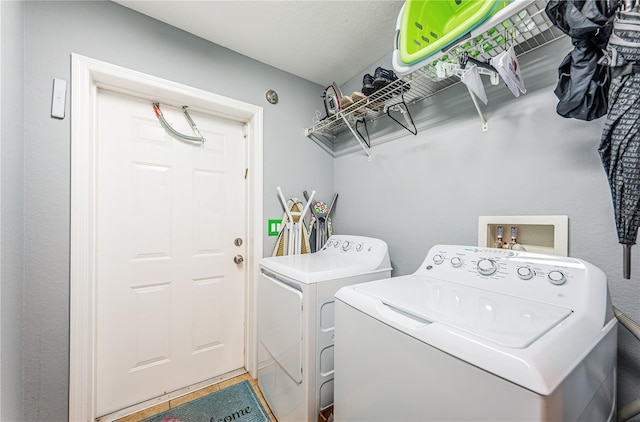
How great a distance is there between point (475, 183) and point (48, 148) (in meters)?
2.31

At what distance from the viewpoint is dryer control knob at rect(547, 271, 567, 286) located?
0.89 m

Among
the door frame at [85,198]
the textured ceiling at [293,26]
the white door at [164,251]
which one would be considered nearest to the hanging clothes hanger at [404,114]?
the textured ceiling at [293,26]

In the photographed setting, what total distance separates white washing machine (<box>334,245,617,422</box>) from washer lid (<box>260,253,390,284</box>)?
283mm

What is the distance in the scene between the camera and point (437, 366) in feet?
2.24

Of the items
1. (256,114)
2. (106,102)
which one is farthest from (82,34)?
(256,114)

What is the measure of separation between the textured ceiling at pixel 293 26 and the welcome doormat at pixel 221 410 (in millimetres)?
2521

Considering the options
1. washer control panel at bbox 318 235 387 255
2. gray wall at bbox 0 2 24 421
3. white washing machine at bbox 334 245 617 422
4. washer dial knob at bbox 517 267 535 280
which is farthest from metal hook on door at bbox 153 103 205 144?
washer dial knob at bbox 517 267 535 280

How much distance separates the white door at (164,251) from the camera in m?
1.58

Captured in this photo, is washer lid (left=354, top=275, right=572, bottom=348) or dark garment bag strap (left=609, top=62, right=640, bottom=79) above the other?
dark garment bag strap (left=609, top=62, right=640, bottom=79)

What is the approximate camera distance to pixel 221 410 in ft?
5.24

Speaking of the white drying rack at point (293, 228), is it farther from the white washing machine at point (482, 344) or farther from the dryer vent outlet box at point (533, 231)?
the dryer vent outlet box at point (533, 231)

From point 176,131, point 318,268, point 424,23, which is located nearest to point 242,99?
A: point 176,131

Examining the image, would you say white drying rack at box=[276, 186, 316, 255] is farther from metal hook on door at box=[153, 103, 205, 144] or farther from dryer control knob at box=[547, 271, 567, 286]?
dryer control knob at box=[547, 271, 567, 286]

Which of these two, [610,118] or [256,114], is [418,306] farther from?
[256,114]
